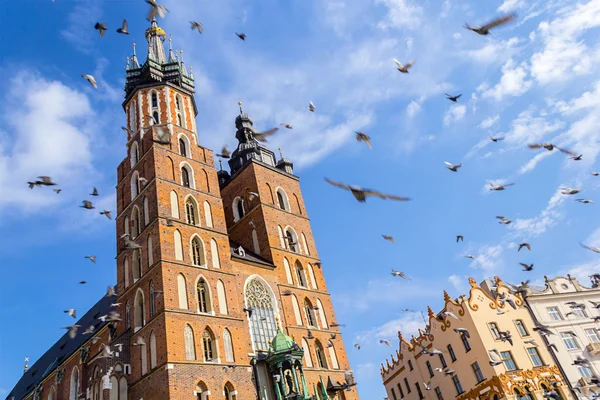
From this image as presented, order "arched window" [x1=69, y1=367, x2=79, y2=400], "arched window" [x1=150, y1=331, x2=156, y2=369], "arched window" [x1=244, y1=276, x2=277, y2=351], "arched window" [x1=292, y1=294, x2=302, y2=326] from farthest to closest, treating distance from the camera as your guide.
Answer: "arched window" [x1=69, y1=367, x2=79, y2=400] → "arched window" [x1=292, y1=294, x2=302, y2=326] → "arched window" [x1=244, y1=276, x2=277, y2=351] → "arched window" [x1=150, y1=331, x2=156, y2=369]

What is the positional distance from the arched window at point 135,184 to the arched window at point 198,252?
575cm

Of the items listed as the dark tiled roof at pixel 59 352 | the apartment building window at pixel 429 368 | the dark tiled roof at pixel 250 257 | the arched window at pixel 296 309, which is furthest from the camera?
the apartment building window at pixel 429 368

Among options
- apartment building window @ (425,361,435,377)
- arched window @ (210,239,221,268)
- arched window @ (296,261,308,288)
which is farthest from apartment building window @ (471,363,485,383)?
arched window @ (210,239,221,268)

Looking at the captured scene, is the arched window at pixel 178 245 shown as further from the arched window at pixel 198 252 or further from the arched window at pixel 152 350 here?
the arched window at pixel 152 350

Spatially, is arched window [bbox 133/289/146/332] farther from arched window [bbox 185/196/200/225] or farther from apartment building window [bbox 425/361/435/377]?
apartment building window [bbox 425/361/435/377]

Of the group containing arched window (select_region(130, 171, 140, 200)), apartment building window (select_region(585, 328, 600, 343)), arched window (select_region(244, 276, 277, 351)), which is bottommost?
apartment building window (select_region(585, 328, 600, 343))

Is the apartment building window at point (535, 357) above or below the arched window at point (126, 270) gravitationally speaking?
below

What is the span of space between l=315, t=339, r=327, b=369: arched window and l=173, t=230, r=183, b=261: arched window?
10397 mm

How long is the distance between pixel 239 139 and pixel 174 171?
38.9 feet

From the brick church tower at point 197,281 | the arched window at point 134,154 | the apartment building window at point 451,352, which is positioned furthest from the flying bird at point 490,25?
the apartment building window at point 451,352

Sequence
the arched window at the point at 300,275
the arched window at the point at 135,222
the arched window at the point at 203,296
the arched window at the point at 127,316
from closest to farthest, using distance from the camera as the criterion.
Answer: the arched window at the point at 203,296, the arched window at the point at 127,316, the arched window at the point at 135,222, the arched window at the point at 300,275

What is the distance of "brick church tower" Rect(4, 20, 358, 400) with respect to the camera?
24.6 m

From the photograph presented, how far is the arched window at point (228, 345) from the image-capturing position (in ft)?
83.3

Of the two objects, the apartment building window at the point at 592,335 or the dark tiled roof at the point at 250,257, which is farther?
the apartment building window at the point at 592,335
